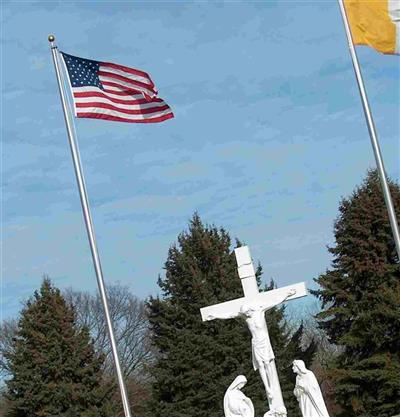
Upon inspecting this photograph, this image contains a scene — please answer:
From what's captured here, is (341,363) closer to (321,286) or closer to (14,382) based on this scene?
(321,286)

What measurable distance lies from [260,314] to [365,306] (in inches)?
662

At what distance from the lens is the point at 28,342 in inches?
1555

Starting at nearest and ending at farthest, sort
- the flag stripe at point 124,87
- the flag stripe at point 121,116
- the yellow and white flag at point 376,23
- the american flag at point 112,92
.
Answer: the yellow and white flag at point 376,23, the flag stripe at point 121,116, the american flag at point 112,92, the flag stripe at point 124,87

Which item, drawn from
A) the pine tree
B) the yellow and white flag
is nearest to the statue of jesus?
the yellow and white flag

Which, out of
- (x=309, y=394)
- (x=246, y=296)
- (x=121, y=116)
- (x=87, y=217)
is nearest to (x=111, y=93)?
(x=121, y=116)

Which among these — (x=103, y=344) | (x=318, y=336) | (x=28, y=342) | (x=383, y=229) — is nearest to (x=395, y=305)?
(x=383, y=229)

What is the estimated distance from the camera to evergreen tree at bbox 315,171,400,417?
34469 mm

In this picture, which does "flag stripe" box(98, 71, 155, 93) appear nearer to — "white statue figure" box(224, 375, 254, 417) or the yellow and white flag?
the yellow and white flag

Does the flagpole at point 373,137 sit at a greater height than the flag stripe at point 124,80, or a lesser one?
lesser

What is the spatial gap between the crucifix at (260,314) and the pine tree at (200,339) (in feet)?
54.2

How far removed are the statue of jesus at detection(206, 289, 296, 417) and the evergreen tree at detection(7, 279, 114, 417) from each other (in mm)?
19768

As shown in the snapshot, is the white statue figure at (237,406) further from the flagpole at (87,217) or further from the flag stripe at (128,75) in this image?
the flag stripe at (128,75)

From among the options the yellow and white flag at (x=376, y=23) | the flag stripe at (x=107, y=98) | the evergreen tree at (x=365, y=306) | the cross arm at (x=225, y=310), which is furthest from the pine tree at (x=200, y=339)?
the yellow and white flag at (x=376, y=23)

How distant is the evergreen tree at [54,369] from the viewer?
3812cm
